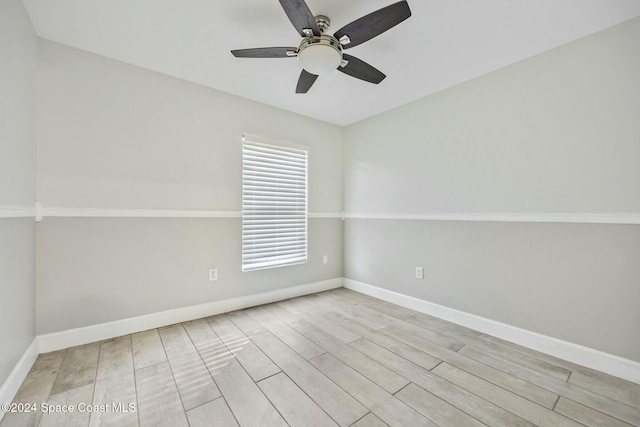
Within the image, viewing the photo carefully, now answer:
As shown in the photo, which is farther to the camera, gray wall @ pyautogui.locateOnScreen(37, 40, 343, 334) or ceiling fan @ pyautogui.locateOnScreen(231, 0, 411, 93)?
gray wall @ pyautogui.locateOnScreen(37, 40, 343, 334)

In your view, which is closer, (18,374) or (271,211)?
(18,374)

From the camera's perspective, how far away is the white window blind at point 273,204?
9.78 ft

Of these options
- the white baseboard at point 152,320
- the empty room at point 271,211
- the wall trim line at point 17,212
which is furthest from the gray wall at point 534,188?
the wall trim line at point 17,212

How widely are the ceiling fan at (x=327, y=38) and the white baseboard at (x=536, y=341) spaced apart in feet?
7.70

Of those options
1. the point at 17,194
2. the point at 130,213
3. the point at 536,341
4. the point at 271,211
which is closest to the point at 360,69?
the point at 271,211

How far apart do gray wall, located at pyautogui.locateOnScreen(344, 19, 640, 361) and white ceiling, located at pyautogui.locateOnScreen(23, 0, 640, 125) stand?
262 mm

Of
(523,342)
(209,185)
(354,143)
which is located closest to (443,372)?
(523,342)

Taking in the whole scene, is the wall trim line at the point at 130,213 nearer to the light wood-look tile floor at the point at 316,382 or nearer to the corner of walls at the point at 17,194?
the corner of walls at the point at 17,194

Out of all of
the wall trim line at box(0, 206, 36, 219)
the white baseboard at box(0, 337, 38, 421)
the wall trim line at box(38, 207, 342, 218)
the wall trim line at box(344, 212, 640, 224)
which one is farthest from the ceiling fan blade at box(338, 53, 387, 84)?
the white baseboard at box(0, 337, 38, 421)

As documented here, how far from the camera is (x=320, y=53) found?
1.71 meters

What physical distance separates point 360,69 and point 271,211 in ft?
6.01

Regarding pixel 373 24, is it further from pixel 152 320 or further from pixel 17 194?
pixel 152 320

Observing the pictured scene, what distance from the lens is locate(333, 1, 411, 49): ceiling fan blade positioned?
1.38m

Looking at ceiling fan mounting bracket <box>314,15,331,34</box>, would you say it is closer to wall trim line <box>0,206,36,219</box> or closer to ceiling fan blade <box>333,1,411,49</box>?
ceiling fan blade <box>333,1,411,49</box>
